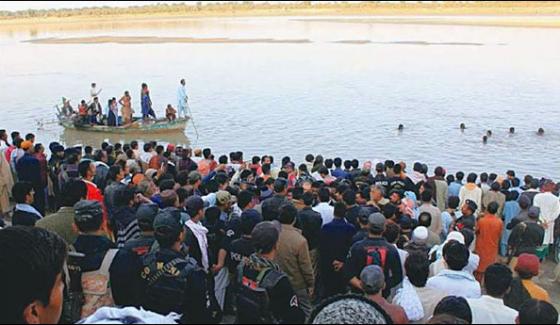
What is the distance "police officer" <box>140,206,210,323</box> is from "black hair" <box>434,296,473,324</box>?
6.01 ft

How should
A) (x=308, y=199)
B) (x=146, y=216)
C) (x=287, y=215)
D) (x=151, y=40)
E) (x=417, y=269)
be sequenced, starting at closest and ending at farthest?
Result: (x=417, y=269) < (x=146, y=216) < (x=287, y=215) < (x=308, y=199) < (x=151, y=40)

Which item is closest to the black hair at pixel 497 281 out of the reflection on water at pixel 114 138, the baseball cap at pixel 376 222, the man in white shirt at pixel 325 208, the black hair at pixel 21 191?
the baseball cap at pixel 376 222

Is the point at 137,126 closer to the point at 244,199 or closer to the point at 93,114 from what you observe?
→ the point at 93,114

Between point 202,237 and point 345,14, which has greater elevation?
point 345,14

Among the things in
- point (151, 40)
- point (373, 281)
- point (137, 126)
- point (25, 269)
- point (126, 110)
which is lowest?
Result: point (137, 126)

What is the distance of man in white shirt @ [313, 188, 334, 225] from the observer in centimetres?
739

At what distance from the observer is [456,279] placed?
5227 mm

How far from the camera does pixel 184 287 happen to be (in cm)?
475

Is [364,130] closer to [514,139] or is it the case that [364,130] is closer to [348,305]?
[514,139]

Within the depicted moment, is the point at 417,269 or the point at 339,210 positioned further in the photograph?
the point at 339,210

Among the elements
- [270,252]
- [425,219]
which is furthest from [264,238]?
[425,219]

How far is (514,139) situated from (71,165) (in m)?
16.7

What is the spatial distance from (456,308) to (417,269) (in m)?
0.75

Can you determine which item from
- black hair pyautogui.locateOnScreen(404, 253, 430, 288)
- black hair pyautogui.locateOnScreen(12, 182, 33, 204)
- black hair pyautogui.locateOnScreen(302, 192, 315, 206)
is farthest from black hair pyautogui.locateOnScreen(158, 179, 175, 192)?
black hair pyautogui.locateOnScreen(404, 253, 430, 288)
